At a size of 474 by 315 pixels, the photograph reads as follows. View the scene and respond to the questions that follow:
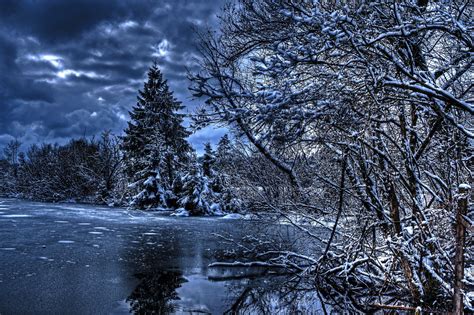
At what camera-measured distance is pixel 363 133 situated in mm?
4172

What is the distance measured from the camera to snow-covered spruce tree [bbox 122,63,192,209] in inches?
1194

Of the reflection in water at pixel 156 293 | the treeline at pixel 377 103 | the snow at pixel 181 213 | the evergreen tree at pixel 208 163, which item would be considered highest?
the evergreen tree at pixel 208 163

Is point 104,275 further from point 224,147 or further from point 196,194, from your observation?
point 196,194

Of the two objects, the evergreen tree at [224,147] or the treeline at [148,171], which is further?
the treeline at [148,171]

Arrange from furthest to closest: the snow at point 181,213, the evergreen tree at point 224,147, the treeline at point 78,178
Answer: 1. the treeline at point 78,178
2. the snow at point 181,213
3. the evergreen tree at point 224,147

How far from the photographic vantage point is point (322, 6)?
3.86m

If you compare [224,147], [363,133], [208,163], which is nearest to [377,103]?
[363,133]

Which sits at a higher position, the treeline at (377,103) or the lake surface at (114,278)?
the treeline at (377,103)

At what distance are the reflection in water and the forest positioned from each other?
6.18 feet

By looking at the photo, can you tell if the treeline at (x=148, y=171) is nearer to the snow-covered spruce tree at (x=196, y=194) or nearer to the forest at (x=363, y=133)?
the snow-covered spruce tree at (x=196, y=194)

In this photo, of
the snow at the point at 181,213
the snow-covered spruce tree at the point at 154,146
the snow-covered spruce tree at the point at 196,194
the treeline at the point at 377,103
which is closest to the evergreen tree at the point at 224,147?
the treeline at the point at 377,103

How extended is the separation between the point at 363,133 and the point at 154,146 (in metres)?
28.7

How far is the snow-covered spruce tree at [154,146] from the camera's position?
30.3m

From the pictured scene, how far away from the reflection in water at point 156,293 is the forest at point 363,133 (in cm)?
188
